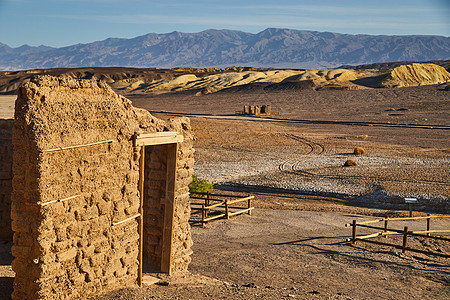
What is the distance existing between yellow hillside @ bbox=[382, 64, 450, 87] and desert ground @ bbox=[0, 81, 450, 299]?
35.9 m

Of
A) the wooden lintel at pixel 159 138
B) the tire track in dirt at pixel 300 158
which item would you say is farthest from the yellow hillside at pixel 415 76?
the wooden lintel at pixel 159 138

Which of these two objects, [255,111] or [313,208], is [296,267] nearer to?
[313,208]

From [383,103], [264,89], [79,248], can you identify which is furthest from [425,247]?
[264,89]

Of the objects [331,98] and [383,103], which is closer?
[383,103]

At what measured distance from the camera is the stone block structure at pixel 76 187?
762 cm

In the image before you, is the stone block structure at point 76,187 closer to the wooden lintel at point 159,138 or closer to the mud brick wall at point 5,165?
the wooden lintel at point 159,138

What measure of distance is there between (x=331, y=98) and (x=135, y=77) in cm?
6473

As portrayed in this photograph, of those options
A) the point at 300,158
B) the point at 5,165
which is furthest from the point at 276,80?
the point at 5,165

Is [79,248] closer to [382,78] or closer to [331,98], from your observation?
[331,98]

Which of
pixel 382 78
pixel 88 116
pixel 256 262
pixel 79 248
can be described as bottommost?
pixel 256 262

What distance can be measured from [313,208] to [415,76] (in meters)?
80.2

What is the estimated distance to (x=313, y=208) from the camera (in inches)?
780

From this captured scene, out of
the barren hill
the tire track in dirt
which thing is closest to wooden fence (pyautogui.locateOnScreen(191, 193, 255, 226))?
the tire track in dirt

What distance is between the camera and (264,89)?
86.6 meters
